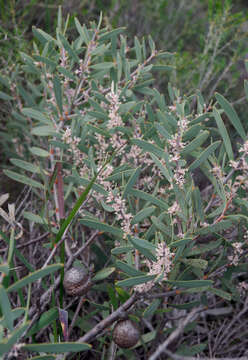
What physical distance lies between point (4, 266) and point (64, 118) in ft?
2.42

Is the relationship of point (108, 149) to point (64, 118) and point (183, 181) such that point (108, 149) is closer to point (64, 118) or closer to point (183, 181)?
point (64, 118)

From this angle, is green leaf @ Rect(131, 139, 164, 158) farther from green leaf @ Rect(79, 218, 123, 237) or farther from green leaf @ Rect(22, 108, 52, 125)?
green leaf @ Rect(22, 108, 52, 125)

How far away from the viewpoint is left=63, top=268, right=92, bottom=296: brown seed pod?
1.03 meters

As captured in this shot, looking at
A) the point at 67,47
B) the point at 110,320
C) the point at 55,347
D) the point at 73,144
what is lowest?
the point at 110,320

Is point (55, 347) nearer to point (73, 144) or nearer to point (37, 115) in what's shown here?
point (73, 144)

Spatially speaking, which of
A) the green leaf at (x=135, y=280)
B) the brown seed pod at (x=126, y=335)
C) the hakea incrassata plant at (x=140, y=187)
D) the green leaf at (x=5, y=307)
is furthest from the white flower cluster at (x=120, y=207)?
the green leaf at (x=5, y=307)

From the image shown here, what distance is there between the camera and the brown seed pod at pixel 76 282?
3.38ft

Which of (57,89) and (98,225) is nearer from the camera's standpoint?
(98,225)

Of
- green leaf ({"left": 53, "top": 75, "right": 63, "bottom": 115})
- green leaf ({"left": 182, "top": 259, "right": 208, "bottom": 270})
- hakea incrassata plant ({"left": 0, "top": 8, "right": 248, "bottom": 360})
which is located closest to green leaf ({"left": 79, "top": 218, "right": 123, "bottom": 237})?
hakea incrassata plant ({"left": 0, "top": 8, "right": 248, "bottom": 360})

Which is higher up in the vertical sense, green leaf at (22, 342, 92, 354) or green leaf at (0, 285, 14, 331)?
green leaf at (0, 285, 14, 331)

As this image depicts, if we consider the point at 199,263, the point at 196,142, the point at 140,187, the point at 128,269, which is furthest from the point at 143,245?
Result: the point at 140,187

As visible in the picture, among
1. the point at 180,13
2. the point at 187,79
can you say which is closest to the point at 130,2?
the point at 180,13

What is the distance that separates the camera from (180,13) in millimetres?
2873

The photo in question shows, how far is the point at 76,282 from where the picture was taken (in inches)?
40.5
